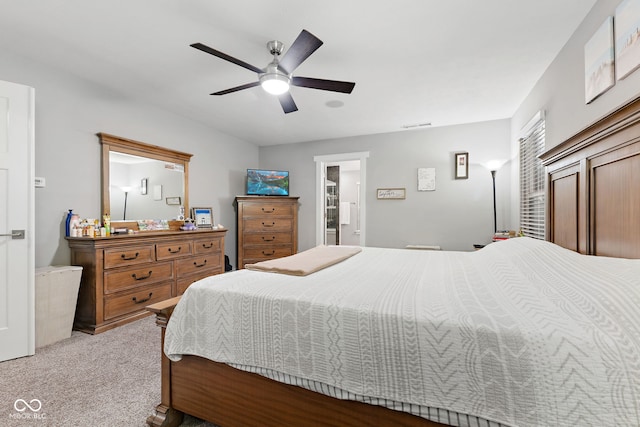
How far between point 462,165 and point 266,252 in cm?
352

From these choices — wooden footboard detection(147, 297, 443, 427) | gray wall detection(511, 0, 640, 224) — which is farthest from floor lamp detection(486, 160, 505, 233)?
wooden footboard detection(147, 297, 443, 427)

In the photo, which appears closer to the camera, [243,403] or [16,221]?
[243,403]

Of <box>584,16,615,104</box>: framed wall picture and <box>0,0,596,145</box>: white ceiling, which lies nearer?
<box>584,16,615,104</box>: framed wall picture

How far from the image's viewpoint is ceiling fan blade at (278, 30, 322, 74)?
5.68 feet

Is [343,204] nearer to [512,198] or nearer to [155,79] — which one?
[512,198]

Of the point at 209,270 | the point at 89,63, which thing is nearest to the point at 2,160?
the point at 89,63

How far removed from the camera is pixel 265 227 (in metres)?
4.92

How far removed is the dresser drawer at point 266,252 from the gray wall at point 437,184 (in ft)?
2.38

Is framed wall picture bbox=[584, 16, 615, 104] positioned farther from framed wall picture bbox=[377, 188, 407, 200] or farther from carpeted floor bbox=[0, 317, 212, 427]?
carpeted floor bbox=[0, 317, 212, 427]

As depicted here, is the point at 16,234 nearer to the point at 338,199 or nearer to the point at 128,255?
the point at 128,255

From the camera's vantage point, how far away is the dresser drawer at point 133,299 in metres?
2.68

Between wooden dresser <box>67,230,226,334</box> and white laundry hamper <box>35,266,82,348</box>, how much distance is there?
0.14 m

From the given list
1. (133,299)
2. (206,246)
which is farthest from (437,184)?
(133,299)

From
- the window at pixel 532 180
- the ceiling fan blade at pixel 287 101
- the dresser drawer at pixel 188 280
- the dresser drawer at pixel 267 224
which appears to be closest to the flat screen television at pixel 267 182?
the dresser drawer at pixel 267 224
